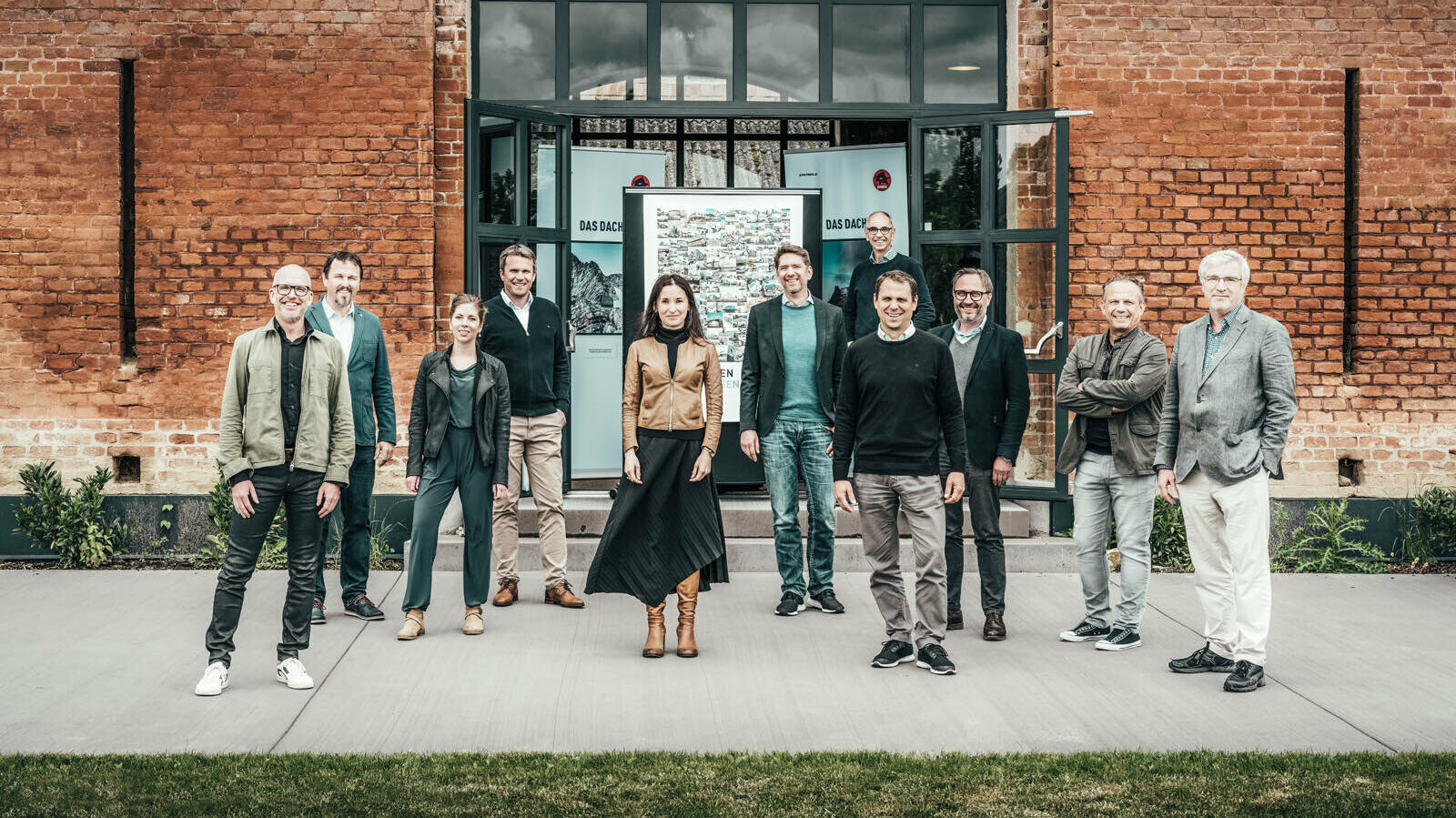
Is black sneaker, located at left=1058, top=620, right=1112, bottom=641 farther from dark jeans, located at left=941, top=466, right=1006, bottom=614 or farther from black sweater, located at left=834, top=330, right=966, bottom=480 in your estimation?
black sweater, located at left=834, top=330, right=966, bottom=480

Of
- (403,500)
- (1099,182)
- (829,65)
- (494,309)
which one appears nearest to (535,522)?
(403,500)

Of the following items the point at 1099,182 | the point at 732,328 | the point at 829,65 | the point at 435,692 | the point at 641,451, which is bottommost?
the point at 435,692

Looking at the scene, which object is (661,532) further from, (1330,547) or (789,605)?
(1330,547)

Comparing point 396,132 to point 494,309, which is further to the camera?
point 396,132

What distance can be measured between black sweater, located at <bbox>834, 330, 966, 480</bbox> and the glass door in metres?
2.93

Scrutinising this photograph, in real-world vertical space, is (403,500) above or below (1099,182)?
below

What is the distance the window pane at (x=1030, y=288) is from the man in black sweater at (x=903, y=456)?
3.05 meters

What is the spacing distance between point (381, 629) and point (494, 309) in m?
1.89

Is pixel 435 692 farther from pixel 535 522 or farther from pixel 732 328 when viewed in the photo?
pixel 732 328

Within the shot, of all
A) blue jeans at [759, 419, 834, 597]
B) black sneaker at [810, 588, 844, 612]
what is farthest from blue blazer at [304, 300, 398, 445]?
A: black sneaker at [810, 588, 844, 612]

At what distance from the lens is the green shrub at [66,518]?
8.65 metres

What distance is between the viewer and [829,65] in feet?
31.2

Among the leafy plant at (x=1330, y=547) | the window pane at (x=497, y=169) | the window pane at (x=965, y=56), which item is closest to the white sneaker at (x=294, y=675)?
the window pane at (x=497, y=169)

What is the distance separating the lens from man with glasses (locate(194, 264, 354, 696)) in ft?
18.1
